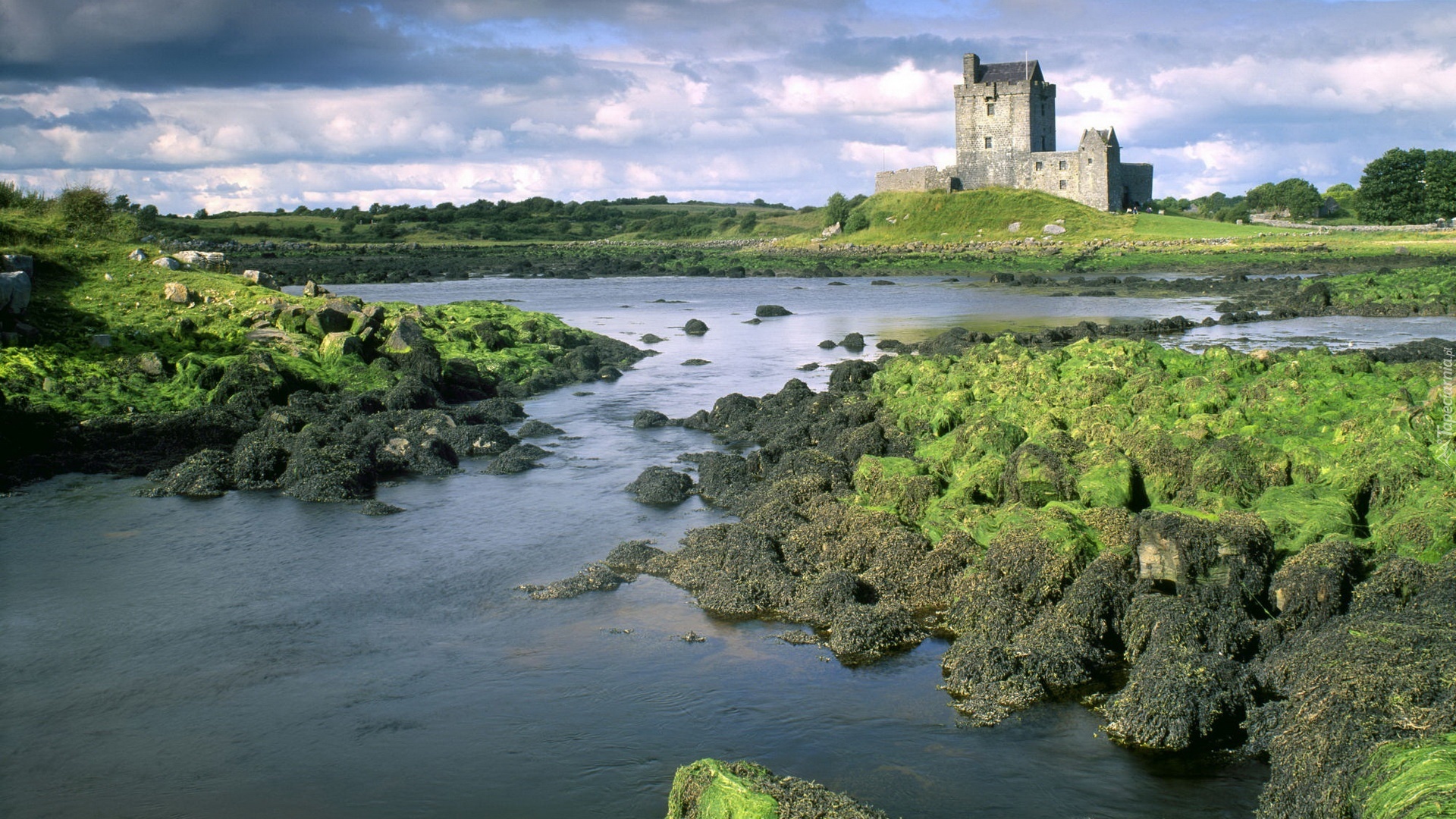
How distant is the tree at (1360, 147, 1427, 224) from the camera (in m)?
73.1

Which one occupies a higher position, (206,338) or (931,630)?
(206,338)

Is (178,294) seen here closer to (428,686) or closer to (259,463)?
(259,463)

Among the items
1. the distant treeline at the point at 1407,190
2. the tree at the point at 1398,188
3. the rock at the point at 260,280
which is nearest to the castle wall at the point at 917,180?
the distant treeline at the point at 1407,190

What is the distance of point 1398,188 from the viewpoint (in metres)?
73.8

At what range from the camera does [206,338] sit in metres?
20.3

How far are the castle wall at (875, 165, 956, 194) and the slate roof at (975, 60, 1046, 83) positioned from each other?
712cm

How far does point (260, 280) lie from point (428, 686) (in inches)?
724

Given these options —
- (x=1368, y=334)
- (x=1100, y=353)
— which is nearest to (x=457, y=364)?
(x=1100, y=353)

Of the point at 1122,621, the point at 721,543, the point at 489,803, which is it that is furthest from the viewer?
the point at 721,543

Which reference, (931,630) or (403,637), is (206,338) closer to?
(403,637)

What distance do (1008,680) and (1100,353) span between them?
10349 millimetres

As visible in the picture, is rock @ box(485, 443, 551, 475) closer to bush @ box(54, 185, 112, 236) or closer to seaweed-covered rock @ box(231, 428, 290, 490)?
seaweed-covered rock @ box(231, 428, 290, 490)

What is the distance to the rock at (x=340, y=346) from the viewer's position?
825 inches

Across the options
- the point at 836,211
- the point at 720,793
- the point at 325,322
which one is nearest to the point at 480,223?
the point at 836,211
